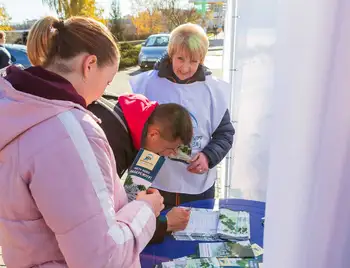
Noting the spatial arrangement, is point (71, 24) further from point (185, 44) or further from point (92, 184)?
point (185, 44)

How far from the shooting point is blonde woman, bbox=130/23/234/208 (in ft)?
6.26

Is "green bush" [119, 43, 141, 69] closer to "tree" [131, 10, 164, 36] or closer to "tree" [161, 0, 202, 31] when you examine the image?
"tree" [161, 0, 202, 31]

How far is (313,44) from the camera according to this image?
1.99ft

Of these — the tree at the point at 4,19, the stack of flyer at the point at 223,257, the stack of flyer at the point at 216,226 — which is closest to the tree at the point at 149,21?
the tree at the point at 4,19

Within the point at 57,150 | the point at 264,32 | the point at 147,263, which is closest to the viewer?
the point at 57,150

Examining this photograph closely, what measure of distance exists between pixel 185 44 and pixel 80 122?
117 centimetres

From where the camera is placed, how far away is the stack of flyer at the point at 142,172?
1.25 metres

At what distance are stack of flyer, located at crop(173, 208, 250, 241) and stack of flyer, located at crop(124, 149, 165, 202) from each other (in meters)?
0.36

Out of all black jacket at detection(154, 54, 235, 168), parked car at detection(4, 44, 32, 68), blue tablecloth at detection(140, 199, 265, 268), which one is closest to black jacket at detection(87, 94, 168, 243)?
blue tablecloth at detection(140, 199, 265, 268)

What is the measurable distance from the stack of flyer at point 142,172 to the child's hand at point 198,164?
0.59 m

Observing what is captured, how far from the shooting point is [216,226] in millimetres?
1569

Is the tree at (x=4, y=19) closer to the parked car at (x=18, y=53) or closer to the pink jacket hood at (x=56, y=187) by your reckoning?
the parked car at (x=18, y=53)

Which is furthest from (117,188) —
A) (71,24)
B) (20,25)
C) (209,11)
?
(209,11)

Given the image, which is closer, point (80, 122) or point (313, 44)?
point (313, 44)
